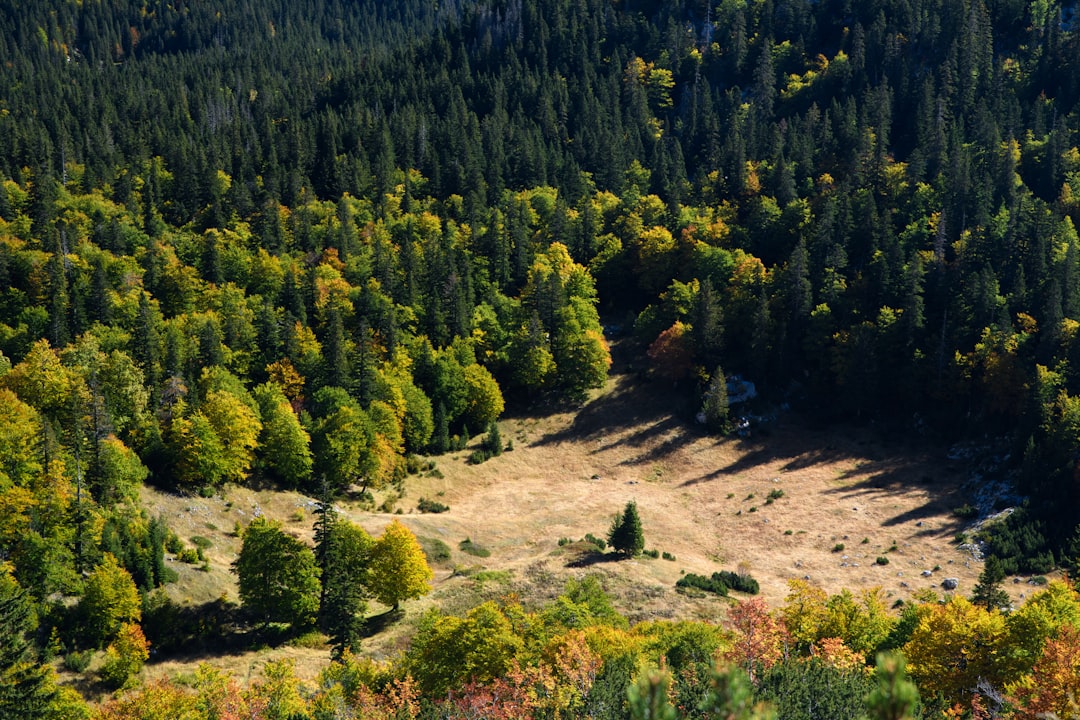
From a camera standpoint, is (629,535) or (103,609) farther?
(629,535)

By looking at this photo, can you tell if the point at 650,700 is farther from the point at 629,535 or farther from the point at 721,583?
the point at 629,535

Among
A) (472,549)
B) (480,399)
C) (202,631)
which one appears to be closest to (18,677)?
(202,631)

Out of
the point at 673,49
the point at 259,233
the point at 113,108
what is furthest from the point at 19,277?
the point at 673,49

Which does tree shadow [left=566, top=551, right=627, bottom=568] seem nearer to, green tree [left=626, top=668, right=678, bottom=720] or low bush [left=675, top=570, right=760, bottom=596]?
low bush [left=675, top=570, right=760, bottom=596]

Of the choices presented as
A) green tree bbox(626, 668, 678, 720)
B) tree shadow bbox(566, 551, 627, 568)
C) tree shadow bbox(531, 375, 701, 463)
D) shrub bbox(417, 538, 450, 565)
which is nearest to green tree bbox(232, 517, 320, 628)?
shrub bbox(417, 538, 450, 565)

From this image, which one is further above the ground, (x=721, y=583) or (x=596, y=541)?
(x=596, y=541)
